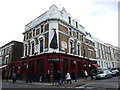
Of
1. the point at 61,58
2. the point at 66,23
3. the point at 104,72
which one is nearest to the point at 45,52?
the point at 61,58

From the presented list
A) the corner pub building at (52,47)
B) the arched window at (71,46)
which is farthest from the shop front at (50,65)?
the arched window at (71,46)

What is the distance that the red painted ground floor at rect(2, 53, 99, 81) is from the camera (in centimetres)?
1921

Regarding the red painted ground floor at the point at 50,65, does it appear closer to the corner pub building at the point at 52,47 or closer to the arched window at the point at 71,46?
the corner pub building at the point at 52,47

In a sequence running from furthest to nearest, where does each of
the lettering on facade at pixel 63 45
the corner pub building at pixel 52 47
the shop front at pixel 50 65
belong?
the lettering on facade at pixel 63 45 → the corner pub building at pixel 52 47 → the shop front at pixel 50 65

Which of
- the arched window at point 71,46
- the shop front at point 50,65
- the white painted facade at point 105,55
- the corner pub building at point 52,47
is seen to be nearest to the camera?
the shop front at point 50,65

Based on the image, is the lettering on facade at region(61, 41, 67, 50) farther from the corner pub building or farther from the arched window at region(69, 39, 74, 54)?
the arched window at region(69, 39, 74, 54)

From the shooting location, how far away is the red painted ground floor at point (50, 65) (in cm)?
1921

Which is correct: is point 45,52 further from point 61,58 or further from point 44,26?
point 44,26

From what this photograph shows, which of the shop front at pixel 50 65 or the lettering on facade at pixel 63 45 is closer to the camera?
the shop front at pixel 50 65

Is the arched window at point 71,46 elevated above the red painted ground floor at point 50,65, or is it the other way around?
the arched window at point 71,46

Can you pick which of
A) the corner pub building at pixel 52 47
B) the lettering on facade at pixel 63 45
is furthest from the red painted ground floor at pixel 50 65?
the lettering on facade at pixel 63 45

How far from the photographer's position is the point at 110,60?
44.3 meters

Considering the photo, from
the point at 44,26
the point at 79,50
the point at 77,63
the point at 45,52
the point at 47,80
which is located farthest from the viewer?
the point at 79,50

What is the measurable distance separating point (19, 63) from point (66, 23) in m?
13.4
